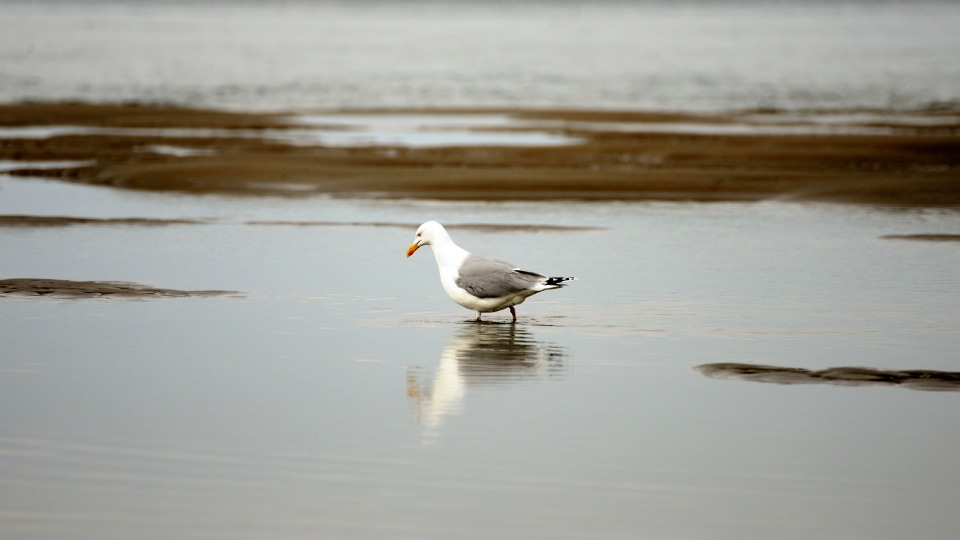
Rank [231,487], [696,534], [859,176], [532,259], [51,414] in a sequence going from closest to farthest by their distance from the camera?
[696,534]
[231,487]
[51,414]
[532,259]
[859,176]

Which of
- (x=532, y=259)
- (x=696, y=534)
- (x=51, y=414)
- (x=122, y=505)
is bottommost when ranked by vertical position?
(x=696, y=534)

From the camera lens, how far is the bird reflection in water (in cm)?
836

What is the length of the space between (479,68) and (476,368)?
173 ft

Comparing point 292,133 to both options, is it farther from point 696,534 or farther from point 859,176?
point 696,534

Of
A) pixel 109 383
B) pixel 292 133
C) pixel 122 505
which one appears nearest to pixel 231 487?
pixel 122 505

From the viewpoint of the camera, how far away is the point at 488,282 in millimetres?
10953

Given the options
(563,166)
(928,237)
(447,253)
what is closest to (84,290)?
(447,253)

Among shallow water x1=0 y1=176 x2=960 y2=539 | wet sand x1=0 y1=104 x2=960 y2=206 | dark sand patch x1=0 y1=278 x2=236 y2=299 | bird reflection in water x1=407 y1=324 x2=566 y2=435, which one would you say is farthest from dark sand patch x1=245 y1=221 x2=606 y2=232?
bird reflection in water x1=407 y1=324 x2=566 y2=435

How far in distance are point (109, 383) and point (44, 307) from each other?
3140 mm

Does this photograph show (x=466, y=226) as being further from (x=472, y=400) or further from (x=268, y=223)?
(x=472, y=400)

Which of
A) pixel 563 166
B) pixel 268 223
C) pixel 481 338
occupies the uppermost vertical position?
pixel 563 166

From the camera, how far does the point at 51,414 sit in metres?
8.03

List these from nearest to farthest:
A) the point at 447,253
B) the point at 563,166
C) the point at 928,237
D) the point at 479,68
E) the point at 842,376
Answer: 1. the point at 842,376
2. the point at 447,253
3. the point at 928,237
4. the point at 563,166
5. the point at 479,68

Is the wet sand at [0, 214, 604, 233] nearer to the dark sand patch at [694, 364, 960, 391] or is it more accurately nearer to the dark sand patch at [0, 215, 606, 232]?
the dark sand patch at [0, 215, 606, 232]
